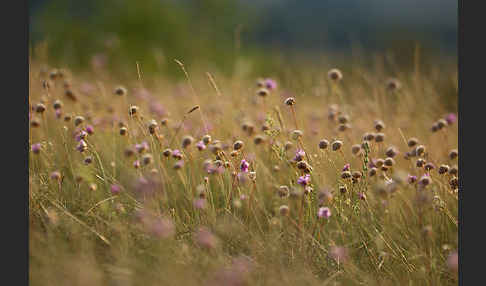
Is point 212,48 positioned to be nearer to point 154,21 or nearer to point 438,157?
point 154,21

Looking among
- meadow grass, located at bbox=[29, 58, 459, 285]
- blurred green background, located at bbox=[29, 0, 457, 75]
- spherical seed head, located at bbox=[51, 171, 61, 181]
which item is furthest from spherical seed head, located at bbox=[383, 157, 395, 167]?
blurred green background, located at bbox=[29, 0, 457, 75]

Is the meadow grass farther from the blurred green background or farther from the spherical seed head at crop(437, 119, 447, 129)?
the blurred green background

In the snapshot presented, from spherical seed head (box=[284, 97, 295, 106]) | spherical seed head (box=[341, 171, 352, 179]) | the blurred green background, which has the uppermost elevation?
A: the blurred green background

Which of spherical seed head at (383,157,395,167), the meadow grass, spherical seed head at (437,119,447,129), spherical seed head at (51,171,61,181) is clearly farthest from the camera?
spherical seed head at (437,119,447,129)

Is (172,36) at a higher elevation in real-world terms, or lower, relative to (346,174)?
higher

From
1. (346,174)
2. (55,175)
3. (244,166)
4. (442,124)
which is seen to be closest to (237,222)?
(244,166)

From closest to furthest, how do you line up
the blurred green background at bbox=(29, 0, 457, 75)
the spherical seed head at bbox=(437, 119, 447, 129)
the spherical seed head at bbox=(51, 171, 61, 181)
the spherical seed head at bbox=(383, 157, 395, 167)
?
1. the spherical seed head at bbox=(51, 171, 61, 181)
2. the spherical seed head at bbox=(383, 157, 395, 167)
3. the spherical seed head at bbox=(437, 119, 447, 129)
4. the blurred green background at bbox=(29, 0, 457, 75)

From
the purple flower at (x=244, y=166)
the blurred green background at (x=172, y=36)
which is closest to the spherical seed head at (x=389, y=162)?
the purple flower at (x=244, y=166)

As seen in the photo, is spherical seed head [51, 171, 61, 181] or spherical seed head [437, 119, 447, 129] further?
spherical seed head [437, 119, 447, 129]

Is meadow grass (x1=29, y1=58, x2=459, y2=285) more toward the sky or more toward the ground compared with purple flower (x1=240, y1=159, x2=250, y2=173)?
more toward the ground

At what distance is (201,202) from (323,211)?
1.46 ft

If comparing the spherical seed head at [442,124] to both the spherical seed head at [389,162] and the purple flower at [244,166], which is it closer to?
the spherical seed head at [389,162]

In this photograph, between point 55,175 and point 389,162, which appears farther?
point 389,162

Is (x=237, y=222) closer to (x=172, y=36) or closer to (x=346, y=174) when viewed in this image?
(x=346, y=174)
